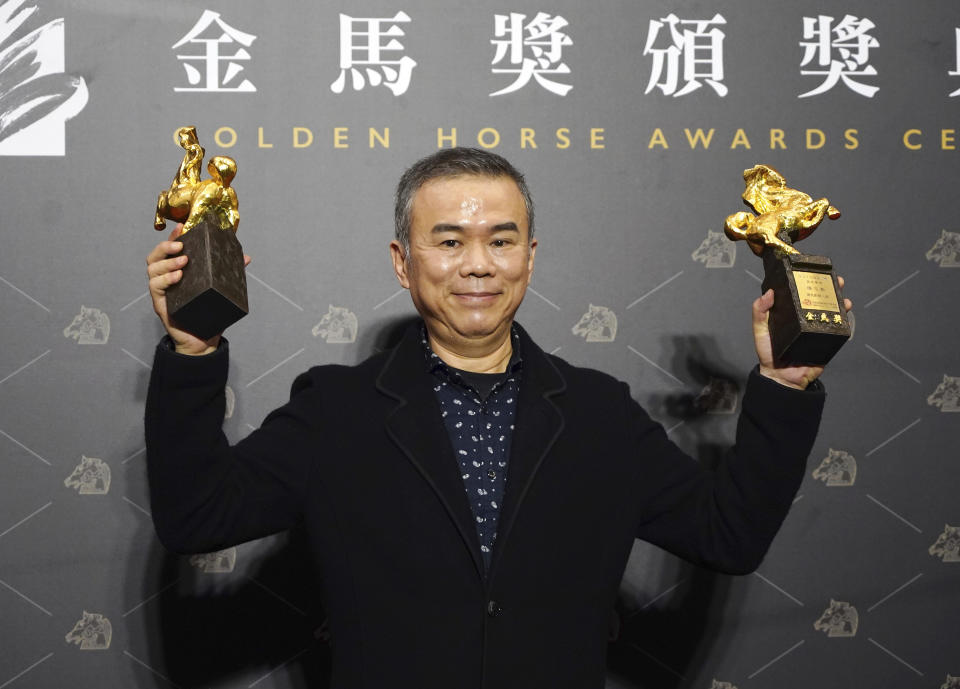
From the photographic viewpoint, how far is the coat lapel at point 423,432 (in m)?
1.16

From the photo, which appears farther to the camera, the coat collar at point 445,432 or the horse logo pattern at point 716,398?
the horse logo pattern at point 716,398

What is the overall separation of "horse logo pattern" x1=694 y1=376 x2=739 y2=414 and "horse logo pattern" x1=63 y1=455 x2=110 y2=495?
114 centimetres

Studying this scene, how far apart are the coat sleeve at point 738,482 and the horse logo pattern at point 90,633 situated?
105cm

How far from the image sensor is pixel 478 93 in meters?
1.79

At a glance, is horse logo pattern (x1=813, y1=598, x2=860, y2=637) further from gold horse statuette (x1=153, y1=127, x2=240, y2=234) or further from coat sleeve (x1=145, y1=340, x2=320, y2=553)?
gold horse statuette (x1=153, y1=127, x2=240, y2=234)

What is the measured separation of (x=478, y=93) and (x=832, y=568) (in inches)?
45.8

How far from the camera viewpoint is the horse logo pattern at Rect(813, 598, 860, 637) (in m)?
1.83

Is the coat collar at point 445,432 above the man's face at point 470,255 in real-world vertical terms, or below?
below

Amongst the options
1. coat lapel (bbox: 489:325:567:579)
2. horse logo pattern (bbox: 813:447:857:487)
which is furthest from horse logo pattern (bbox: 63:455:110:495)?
horse logo pattern (bbox: 813:447:857:487)

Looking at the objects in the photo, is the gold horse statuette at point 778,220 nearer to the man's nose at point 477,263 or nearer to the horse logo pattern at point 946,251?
the man's nose at point 477,263

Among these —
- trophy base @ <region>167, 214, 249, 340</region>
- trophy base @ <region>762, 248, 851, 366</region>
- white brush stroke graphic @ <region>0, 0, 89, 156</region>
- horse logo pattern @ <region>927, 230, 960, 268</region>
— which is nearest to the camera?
trophy base @ <region>167, 214, 249, 340</region>

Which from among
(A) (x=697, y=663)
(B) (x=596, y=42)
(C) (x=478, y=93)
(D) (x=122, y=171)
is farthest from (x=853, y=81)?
(D) (x=122, y=171)

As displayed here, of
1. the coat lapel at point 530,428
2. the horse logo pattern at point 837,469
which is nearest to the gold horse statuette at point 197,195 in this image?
the coat lapel at point 530,428

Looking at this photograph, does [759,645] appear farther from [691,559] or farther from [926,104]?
[926,104]
